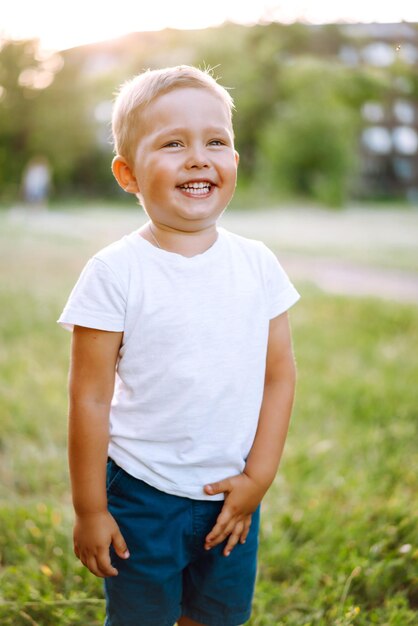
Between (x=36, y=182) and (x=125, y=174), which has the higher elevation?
(x=36, y=182)

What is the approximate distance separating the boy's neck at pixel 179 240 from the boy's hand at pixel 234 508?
450 millimetres

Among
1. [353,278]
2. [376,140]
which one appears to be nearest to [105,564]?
[353,278]

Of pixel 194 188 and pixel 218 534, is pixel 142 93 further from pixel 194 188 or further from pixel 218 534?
pixel 218 534

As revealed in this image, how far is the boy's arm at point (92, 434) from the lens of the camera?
49.5 inches

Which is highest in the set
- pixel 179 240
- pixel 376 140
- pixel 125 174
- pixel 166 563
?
pixel 376 140

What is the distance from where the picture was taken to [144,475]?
51.3 inches

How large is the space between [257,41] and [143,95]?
63.9 ft

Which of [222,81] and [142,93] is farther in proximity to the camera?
[222,81]

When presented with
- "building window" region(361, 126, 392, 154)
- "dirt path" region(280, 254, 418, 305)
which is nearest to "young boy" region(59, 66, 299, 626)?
"dirt path" region(280, 254, 418, 305)

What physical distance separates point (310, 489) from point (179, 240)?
1.44 m

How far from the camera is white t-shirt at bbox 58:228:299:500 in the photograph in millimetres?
1242

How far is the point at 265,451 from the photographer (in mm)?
1380

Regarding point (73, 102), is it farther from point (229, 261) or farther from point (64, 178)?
point (229, 261)

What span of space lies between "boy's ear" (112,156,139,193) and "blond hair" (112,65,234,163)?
0.01 metres
